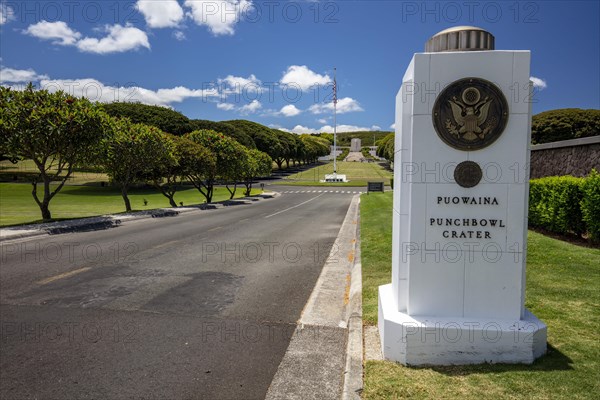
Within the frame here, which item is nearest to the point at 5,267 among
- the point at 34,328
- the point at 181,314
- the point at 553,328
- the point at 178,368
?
the point at 34,328

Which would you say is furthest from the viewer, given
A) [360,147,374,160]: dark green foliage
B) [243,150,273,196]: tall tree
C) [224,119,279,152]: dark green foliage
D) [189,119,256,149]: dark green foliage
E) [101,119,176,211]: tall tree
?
[360,147,374,160]: dark green foliage

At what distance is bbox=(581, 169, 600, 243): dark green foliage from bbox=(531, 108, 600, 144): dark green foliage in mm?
49829

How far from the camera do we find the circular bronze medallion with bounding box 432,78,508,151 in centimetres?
393

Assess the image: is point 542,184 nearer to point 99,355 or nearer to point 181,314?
point 181,314

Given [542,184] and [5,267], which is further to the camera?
[542,184]

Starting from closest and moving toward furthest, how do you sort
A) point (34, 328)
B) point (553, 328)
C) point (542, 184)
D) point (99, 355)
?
point (99, 355), point (553, 328), point (34, 328), point (542, 184)

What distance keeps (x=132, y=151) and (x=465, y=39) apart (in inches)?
830

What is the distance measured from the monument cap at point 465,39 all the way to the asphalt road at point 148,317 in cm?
384

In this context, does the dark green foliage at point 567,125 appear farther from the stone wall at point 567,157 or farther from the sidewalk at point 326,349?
the sidewalk at point 326,349

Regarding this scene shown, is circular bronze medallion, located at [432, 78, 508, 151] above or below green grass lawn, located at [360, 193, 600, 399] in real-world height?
above

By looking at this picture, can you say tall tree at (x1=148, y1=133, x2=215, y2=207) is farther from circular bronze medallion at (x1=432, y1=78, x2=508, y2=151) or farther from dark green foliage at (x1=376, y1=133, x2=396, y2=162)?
dark green foliage at (x1=376, y1=133, x2=396, y2=162)

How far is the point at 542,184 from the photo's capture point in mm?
11773

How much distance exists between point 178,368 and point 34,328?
2496 millimetres

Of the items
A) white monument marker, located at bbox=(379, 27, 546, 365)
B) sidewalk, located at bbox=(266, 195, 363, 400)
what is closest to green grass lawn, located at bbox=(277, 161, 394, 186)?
sidewalk, located at bbox=(266, 195, 363, 400)
